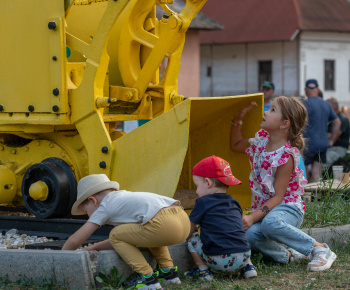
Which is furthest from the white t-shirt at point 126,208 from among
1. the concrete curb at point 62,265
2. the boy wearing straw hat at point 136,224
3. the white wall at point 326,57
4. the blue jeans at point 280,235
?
the white wall at point 326,57

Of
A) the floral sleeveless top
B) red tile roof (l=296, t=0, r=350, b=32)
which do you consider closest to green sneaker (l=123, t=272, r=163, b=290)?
the floral sleeveless top

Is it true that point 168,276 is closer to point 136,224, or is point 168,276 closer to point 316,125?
point 136,224

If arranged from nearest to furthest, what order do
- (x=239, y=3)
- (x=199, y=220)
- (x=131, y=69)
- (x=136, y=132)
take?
1. (x=199, y=220)
2. (x=136, y=132)
3. (x=131, y=69)
4. (x=239, y=3)

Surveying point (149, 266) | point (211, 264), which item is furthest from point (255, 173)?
point (149, 266)

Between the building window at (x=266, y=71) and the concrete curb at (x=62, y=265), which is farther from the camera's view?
the building window at (x=266, y=71)

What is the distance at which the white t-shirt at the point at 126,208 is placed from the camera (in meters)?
4.85

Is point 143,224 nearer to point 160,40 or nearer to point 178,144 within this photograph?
point 178,144

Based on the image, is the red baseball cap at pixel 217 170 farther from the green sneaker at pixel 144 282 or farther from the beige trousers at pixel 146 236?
the green sneaker at pixel 144 282

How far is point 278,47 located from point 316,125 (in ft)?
95.4

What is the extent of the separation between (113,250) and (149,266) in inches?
10.6

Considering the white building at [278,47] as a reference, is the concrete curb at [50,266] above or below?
below

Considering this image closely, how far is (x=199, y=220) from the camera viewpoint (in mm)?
5133

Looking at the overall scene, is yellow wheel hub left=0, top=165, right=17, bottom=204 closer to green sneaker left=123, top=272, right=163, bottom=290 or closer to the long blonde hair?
green sneaker left=123, top=272, right=163, bottom=290

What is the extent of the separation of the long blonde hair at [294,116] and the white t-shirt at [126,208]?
1.26 meters
